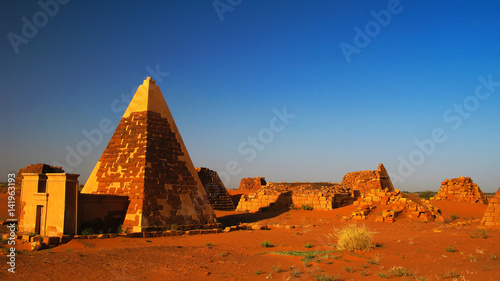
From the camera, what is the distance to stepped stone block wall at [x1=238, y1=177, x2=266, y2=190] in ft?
144

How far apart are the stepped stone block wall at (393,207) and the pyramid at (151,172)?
869cm

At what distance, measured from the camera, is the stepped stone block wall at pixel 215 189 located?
25.7 m

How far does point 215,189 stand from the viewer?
26.1 metres

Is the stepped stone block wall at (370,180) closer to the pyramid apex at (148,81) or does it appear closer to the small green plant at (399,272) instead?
the pyramid apex at (148,81)

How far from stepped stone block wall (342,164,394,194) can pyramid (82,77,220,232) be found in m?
22.4

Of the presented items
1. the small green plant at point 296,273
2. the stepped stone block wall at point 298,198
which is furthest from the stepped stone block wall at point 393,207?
the small green plant at point 296,273

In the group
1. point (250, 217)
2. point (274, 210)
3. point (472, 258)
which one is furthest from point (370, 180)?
point (472, 258)

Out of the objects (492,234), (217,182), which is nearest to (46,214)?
(492,234)

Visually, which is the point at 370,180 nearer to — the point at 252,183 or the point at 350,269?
the point at 252,183

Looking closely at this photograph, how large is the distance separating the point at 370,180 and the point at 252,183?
1520 centimetres

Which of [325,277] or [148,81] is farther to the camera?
[148,81]

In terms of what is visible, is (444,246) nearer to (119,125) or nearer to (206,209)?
(206,209)

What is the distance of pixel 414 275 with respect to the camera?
21.1ft

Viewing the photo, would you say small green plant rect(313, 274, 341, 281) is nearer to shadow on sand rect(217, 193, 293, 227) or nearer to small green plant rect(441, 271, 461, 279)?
small green plant rect(441, 271, 461, 279)
